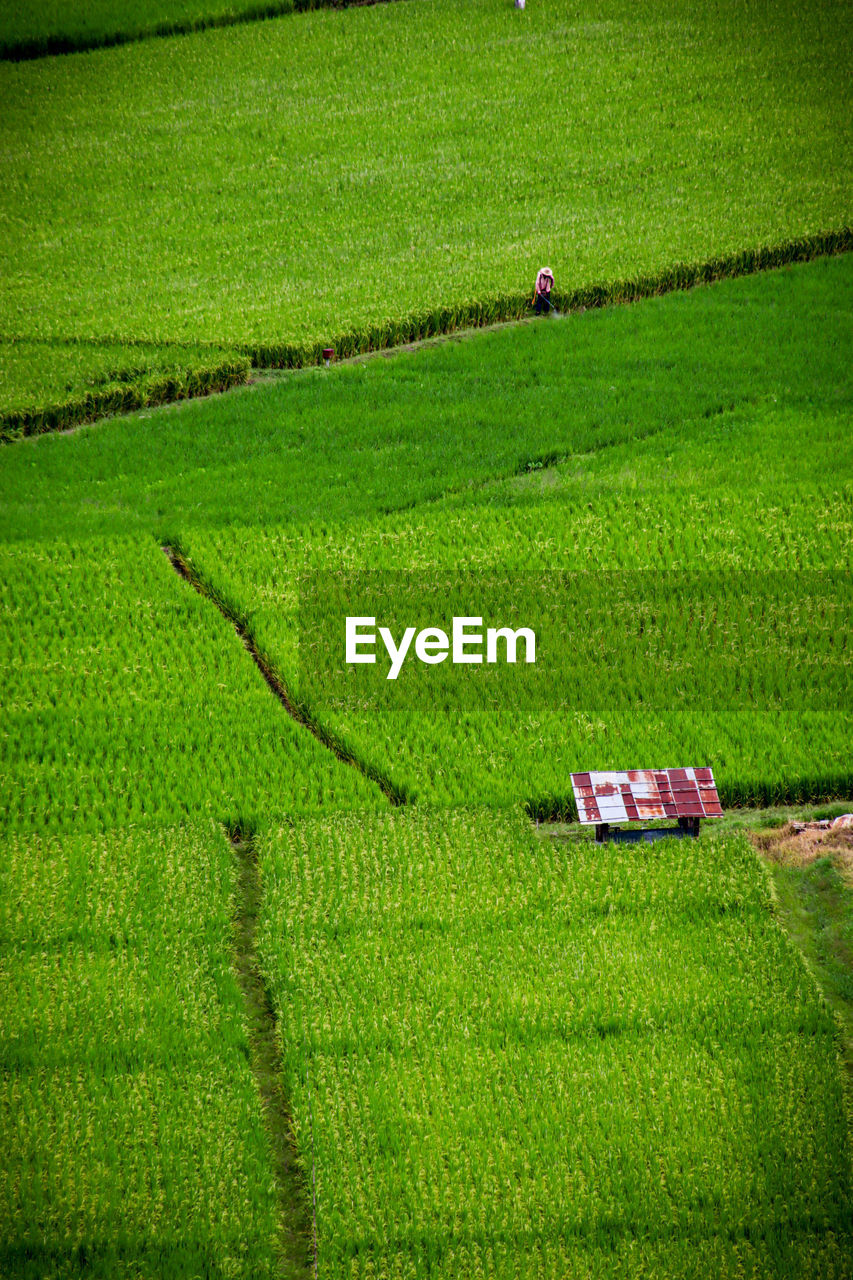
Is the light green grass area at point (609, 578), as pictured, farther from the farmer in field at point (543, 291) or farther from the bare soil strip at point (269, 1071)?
the bare soil strip at point (269, 1071)

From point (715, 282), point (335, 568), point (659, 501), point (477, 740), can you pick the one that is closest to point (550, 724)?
point (477, 740)

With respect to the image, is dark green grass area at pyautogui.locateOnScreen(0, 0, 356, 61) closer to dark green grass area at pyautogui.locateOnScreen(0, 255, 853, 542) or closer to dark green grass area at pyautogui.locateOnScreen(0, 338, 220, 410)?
dark green grass area at pyautogui.locateOnScreen(0, 338, 220, 410)

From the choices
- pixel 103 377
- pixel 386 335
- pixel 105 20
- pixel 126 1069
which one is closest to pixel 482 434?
pixel 386 335

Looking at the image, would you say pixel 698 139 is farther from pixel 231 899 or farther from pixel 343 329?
pixel 231 899

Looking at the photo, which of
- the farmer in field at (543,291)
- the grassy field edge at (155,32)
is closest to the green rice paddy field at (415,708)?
the farmer in field at (543,291)

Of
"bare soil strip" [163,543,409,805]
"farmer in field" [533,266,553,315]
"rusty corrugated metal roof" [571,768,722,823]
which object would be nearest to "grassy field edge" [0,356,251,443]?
"bare soil strip" [163,543,409,805]

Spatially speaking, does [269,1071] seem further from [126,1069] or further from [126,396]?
[126,396]
